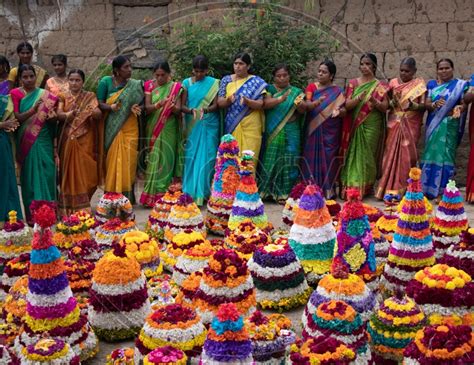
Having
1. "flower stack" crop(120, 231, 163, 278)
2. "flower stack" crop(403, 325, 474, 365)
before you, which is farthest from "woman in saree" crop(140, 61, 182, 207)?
"flower stack" crop(403, 325, 474, 365)

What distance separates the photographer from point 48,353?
4.04m

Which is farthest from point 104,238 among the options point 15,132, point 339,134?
point 339,134

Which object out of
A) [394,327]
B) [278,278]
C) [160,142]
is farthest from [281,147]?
[394,327]

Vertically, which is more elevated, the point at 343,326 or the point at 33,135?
the point at 33,135

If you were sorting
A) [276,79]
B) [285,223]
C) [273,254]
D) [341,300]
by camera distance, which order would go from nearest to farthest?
[341,300]
[273,254]
[285,223]
[276,79]

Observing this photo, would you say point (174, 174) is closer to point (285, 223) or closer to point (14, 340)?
point (285, 223)

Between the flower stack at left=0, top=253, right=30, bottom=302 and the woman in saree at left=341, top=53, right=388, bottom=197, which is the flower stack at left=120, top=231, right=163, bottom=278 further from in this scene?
the woman in saree at left=341, top=53, right=388, bottom=197

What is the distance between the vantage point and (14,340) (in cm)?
463

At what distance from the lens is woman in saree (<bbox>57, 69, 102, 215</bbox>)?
8016 millimetres

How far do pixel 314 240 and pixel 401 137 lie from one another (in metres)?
3.37

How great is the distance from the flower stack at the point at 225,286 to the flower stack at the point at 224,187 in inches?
88.2

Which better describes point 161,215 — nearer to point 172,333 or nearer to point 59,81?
point 59,81

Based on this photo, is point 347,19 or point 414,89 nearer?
point 414,89

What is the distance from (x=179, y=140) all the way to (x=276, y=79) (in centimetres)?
140
